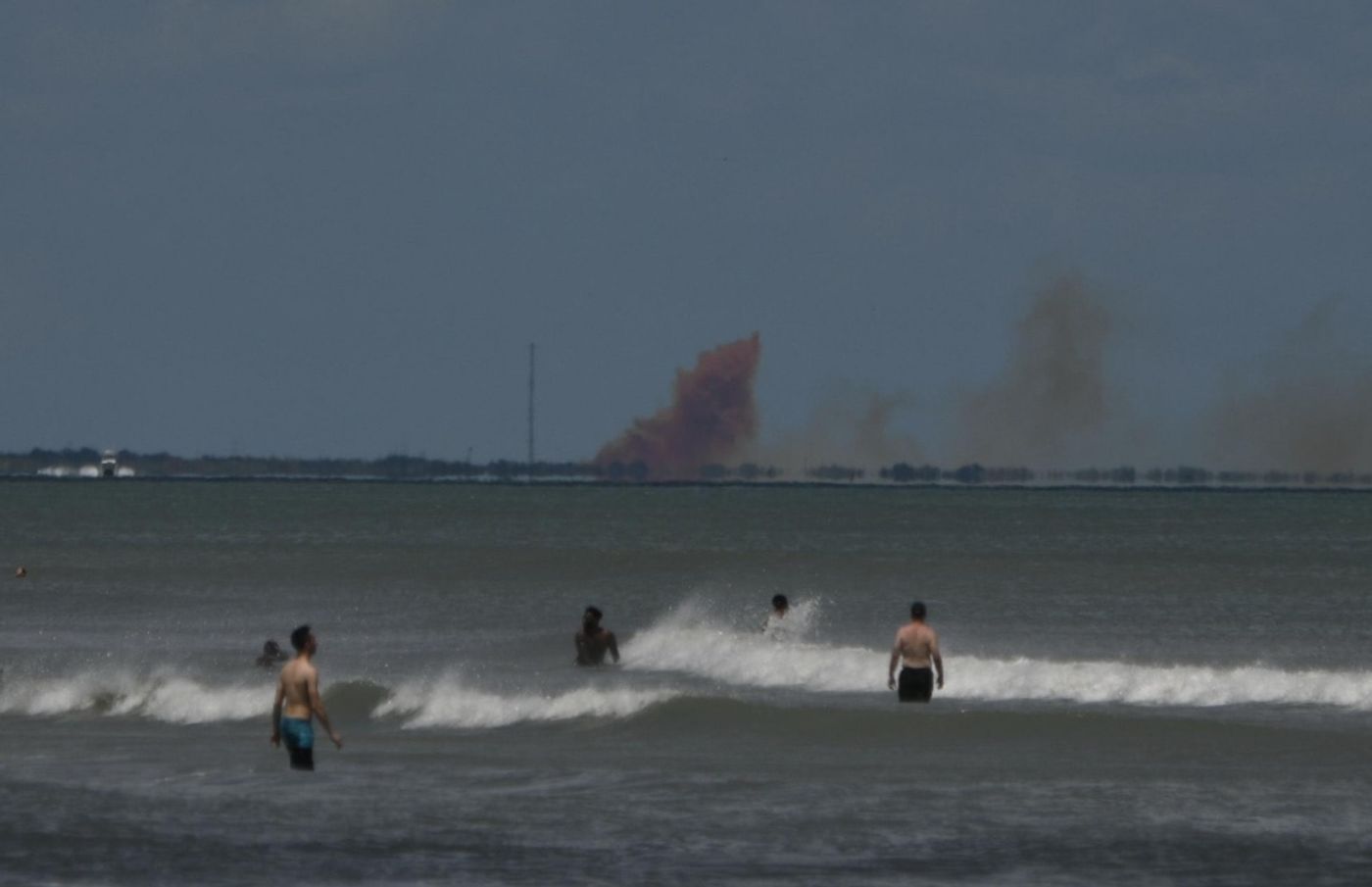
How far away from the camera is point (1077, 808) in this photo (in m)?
21.9

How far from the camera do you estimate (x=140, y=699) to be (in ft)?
109

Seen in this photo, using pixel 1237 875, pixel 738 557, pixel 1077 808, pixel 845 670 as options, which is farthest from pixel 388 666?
pixel 738 557

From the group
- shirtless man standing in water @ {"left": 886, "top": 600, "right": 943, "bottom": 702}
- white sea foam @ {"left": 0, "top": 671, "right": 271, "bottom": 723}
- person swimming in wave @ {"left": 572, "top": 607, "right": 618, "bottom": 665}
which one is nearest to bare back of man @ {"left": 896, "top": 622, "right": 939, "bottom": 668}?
shirtless man standing in water @ {"left": 886, "top": 600, "right": 943, "bottom": 702}

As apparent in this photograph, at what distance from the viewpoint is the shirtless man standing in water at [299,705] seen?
19.5 meters

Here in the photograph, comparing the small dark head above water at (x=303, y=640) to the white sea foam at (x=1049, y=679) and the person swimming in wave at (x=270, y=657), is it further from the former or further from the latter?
the person swimming in wave at (x=270, y=657)

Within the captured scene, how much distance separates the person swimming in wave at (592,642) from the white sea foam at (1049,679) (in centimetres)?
80

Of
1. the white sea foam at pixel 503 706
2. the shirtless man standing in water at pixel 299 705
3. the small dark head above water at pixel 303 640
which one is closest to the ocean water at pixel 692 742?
the white sea foam at pixel 503 706

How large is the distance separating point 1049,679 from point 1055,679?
0.13 meters

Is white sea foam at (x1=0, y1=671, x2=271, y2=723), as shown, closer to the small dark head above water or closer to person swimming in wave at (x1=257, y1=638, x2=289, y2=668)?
person swimming in wave at (x1=257, y1=638, x2=289, y2=668)

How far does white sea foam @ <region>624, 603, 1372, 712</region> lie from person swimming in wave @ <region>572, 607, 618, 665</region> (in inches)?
31.4

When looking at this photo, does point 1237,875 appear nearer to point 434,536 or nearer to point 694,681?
point 694,681

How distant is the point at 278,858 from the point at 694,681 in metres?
19.5

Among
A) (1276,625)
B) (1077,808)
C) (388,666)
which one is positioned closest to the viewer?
(1077,808)

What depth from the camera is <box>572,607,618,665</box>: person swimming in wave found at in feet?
130
